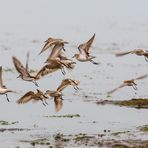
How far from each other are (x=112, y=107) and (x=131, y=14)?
222 ft

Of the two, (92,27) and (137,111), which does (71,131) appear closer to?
(137,111)

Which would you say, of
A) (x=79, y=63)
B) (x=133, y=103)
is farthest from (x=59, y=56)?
(x=79, y=63)

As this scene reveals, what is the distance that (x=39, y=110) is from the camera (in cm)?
3503

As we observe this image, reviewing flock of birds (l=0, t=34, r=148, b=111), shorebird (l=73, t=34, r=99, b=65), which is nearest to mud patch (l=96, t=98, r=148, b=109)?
flock of birds (l=0, t=34, r=148, b=111)

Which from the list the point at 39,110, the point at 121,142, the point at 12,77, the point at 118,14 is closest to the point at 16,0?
the point at 118,14

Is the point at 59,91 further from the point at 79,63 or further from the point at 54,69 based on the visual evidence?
the point at 79,63

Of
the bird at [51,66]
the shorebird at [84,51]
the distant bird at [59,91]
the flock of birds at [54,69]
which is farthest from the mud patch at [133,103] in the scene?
the bird at [51,66]

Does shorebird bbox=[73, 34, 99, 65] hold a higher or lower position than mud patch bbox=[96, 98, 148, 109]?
higher

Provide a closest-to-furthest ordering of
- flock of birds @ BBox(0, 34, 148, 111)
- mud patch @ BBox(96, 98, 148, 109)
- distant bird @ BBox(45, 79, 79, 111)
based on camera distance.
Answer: flock of birds @ BBox(0, 34, 148, 111) < distant bird @ BBox(45, 79, 79, 111) < mud patch @ BBox(96, 98, 148, 109)

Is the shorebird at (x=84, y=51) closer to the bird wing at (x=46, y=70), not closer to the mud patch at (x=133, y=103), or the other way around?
the bird wing at (x=46, y=70)

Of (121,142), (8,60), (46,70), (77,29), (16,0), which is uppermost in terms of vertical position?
(16,0)

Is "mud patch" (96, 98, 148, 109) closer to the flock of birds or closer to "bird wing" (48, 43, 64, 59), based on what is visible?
the flock of birds

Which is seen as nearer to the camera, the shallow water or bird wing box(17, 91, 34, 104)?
bird wing box(17, 91, 34, 104)

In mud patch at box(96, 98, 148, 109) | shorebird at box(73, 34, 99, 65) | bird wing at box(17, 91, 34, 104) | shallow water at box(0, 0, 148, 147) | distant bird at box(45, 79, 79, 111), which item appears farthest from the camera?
mud patch at box(96, 98, 148, 109)
